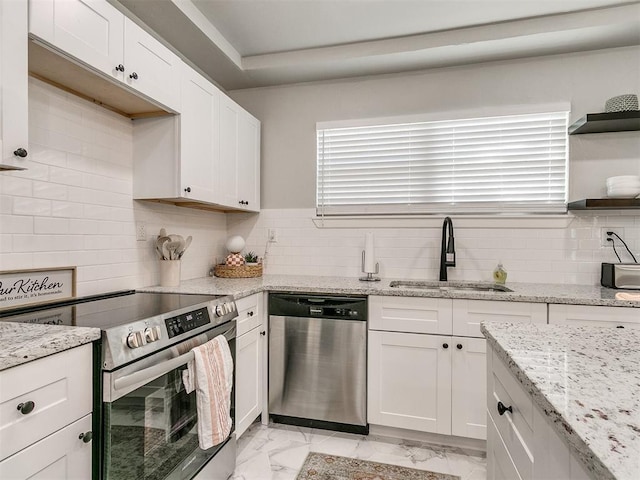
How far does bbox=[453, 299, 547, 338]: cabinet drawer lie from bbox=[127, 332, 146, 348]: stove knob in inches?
65.9

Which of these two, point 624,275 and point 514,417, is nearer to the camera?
point 514,417

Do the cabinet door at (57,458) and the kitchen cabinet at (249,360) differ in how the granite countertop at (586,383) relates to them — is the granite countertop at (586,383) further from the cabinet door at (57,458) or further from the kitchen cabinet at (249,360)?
the kitchen cabinet at (249,360)

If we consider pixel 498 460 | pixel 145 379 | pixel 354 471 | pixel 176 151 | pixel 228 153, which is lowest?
pixel 354 471

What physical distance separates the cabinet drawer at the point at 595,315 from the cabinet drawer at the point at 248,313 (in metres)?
1.69

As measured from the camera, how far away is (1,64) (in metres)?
1.17

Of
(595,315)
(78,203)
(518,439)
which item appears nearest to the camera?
(518,439)

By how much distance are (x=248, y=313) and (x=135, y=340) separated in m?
0.98

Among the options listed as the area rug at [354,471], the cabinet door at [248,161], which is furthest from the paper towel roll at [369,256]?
the area rug at [354,471]

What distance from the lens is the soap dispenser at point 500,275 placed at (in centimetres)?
255

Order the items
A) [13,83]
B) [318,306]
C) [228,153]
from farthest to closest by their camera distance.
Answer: [228,153], [318,306], [13,83]

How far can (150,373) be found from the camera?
4.47 feet

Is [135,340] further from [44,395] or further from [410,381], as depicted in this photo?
[410,381]

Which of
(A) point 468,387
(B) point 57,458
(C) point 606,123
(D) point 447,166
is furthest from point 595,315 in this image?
(B) point 57,458

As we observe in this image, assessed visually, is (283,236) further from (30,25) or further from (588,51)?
(588,51)
